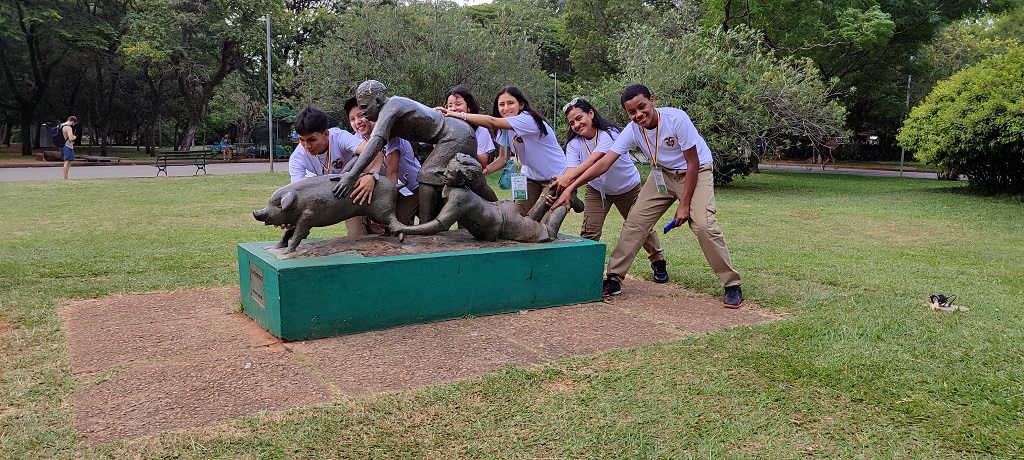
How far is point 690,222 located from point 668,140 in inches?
24.7

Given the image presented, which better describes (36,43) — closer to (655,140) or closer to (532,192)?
(532,192)

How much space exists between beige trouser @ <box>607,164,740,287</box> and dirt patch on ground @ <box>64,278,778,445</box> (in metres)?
0.28

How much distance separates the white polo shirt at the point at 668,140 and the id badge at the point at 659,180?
6 cm

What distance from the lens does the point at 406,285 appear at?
4723 millimetres

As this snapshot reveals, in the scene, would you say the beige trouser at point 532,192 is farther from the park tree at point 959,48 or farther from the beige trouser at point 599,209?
the park tree at point 959,48

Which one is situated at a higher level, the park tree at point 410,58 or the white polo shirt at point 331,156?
the park tree at point 410,58

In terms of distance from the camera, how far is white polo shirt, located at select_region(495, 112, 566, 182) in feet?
18.9

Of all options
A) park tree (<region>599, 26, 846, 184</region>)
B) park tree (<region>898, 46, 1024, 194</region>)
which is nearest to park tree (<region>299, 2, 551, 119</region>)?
park tree (<region>599, 26, 846, 184</region>)

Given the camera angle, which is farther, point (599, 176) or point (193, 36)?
point (193, 36)

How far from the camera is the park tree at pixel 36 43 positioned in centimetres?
2664

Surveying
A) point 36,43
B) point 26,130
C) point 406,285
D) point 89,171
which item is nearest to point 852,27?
point 406,285

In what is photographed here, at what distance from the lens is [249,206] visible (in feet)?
42.2

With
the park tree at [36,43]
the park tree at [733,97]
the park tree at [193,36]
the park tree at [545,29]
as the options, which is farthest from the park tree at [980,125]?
the park tree at [36,43]

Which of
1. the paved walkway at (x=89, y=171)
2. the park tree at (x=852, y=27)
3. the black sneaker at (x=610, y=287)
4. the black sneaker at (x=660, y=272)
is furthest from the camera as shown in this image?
the park tree at (x=852, y=27)
